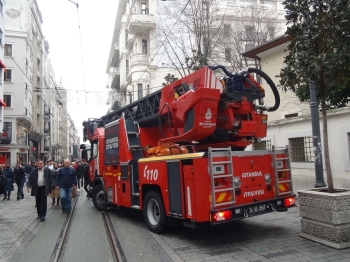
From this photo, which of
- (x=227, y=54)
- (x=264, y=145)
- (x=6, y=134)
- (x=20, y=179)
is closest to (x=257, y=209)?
(x=264, y=145)

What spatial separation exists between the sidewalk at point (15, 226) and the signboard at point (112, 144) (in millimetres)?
2590

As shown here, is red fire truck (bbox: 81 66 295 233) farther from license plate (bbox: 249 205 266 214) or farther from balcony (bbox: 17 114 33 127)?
balcony (bbox: 17 114 33 127)

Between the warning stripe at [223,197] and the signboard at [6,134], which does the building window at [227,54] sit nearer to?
the warning stripe at [223,197]

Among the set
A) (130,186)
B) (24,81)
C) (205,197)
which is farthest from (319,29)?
(24,81)

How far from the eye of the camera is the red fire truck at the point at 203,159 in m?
5.76

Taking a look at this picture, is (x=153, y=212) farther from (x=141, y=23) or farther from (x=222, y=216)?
(x=141, y=23)

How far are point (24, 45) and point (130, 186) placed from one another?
33.6 metres

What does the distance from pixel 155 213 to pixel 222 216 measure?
7.21 feet

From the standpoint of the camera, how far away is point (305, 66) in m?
6.08

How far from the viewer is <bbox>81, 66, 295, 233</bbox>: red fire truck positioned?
227 inches

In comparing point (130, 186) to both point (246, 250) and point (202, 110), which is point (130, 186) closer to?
point (202, 110)

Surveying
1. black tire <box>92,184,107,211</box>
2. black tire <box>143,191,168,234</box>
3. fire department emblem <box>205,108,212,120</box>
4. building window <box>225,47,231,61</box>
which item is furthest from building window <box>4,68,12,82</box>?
fire department emblem <box>205,108,212,120</box>

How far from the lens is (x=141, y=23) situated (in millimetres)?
30703

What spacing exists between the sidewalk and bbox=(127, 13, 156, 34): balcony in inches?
871
